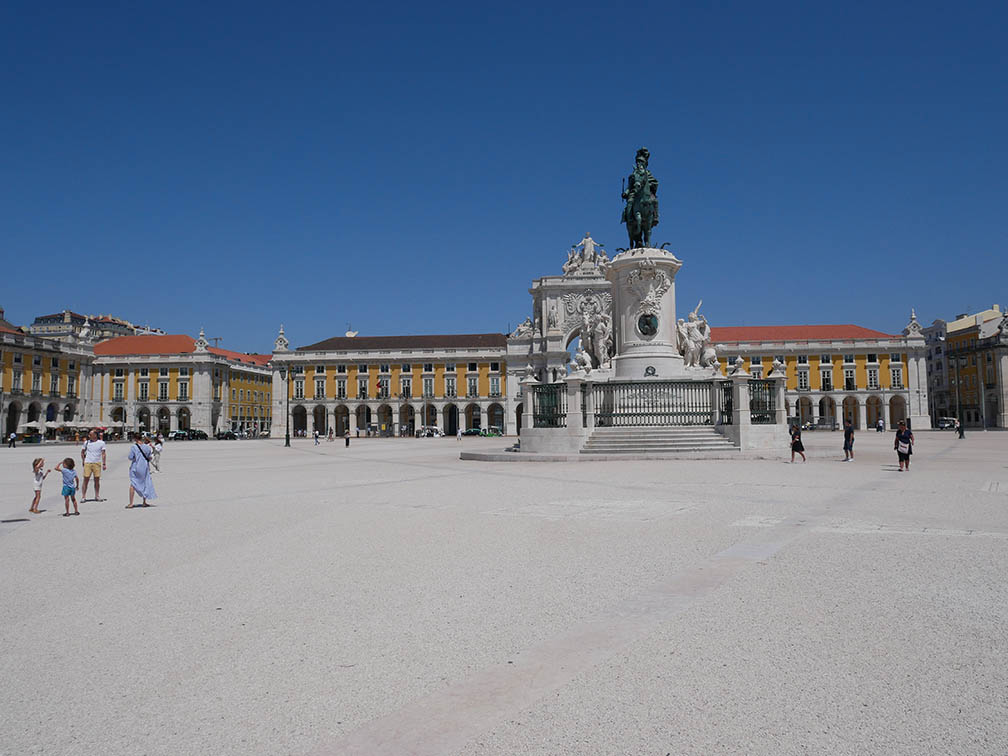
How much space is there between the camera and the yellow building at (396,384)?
285ft

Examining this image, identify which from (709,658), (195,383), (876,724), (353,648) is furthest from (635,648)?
(195,383)

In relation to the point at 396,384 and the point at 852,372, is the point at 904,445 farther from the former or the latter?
the point at 396,384

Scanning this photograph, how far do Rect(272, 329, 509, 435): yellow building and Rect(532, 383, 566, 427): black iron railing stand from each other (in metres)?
61.9

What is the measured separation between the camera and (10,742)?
3305mm

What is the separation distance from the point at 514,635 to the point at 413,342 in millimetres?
87215

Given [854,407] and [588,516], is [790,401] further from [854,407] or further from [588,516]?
[588,516]

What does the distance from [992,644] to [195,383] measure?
293ft

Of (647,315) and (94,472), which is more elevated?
(647,315)

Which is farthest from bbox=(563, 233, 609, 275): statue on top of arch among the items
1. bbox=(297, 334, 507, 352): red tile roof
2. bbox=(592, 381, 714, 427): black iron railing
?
bbox=(592, 381, 714, 427): black iron railing

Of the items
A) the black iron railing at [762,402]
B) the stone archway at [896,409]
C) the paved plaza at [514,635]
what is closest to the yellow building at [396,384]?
the stone archway at [896,409]

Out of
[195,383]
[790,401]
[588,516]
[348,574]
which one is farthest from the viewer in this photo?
[195,383]

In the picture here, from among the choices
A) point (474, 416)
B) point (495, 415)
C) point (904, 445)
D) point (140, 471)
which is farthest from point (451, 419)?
point (140, 471)

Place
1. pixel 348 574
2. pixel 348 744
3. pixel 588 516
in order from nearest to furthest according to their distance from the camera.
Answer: pixel 348 744
pixel 348 574
pixel 588 516

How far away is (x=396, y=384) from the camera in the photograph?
3438 inches
